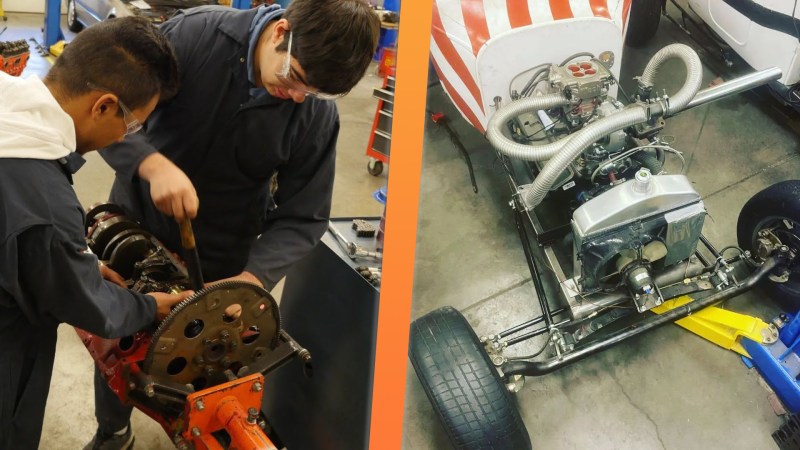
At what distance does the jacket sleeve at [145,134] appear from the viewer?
1349 mm

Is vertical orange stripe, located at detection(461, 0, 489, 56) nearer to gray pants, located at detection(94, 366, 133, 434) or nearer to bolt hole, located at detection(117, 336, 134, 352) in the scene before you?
bolt hole, located at detection(117, 336, 134, 352)

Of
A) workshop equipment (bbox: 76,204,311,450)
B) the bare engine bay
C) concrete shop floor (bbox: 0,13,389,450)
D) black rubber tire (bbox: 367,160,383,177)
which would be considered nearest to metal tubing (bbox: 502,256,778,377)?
the bare engine bay

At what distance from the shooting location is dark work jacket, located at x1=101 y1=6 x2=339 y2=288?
4.70 ft

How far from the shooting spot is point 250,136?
4.81 ft

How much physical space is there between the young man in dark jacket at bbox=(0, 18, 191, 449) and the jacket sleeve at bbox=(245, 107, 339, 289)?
0.34 m

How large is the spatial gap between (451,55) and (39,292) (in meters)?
0.77

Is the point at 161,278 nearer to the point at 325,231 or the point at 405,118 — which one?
the point at 325,231

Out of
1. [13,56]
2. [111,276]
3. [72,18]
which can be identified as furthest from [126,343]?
[72,18]

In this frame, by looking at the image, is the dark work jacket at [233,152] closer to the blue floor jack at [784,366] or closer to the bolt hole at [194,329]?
the bolt hole at [194,329]

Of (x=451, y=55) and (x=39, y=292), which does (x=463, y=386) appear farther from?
(x=39, y=292)

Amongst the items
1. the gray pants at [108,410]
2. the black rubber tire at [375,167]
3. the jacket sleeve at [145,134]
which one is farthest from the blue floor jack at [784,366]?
the gray pants at [108,410]

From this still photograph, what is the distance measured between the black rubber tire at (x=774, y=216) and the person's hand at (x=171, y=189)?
3.07ft

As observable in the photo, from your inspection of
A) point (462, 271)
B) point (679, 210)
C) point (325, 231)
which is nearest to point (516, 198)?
point (462, 271)

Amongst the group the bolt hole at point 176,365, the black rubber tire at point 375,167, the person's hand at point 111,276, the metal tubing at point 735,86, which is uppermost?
the metal tubing at point 735,86
